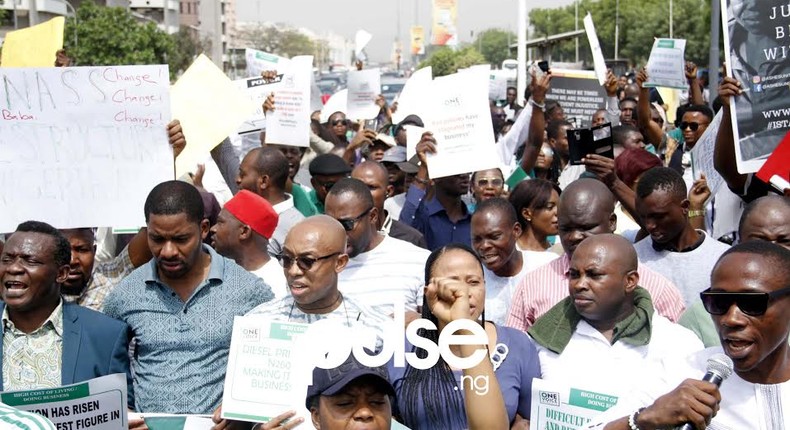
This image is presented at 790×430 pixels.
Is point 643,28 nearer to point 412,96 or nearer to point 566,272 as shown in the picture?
point 412,96

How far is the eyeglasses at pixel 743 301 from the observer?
3318mm

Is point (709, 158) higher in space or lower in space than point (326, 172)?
higher

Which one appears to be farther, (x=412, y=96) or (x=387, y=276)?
(x=412, y=96)

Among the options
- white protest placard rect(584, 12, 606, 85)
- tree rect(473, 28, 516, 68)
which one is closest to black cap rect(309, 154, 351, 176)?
white protest placard rect(584, 12, 606, 85)

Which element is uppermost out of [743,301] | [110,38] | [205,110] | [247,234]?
[110,38]

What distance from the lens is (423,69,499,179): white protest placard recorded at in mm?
7660

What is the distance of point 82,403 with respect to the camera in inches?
164

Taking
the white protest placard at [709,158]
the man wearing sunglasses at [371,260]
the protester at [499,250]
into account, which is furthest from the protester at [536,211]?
the man wearing sunglasses at [371,260]

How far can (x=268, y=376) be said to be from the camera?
13.0 feet

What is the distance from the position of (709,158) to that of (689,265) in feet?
3.96

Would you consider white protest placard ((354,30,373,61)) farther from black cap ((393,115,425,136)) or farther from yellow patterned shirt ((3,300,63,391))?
yellow patterned shirt ((3,300,63,391))

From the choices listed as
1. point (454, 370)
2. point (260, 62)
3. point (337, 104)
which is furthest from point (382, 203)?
point (337, 104)

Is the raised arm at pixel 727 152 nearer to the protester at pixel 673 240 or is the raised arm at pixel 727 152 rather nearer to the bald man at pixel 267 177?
the protester at pixel 673 240

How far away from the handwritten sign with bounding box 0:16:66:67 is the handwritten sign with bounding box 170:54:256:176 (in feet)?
4.00
